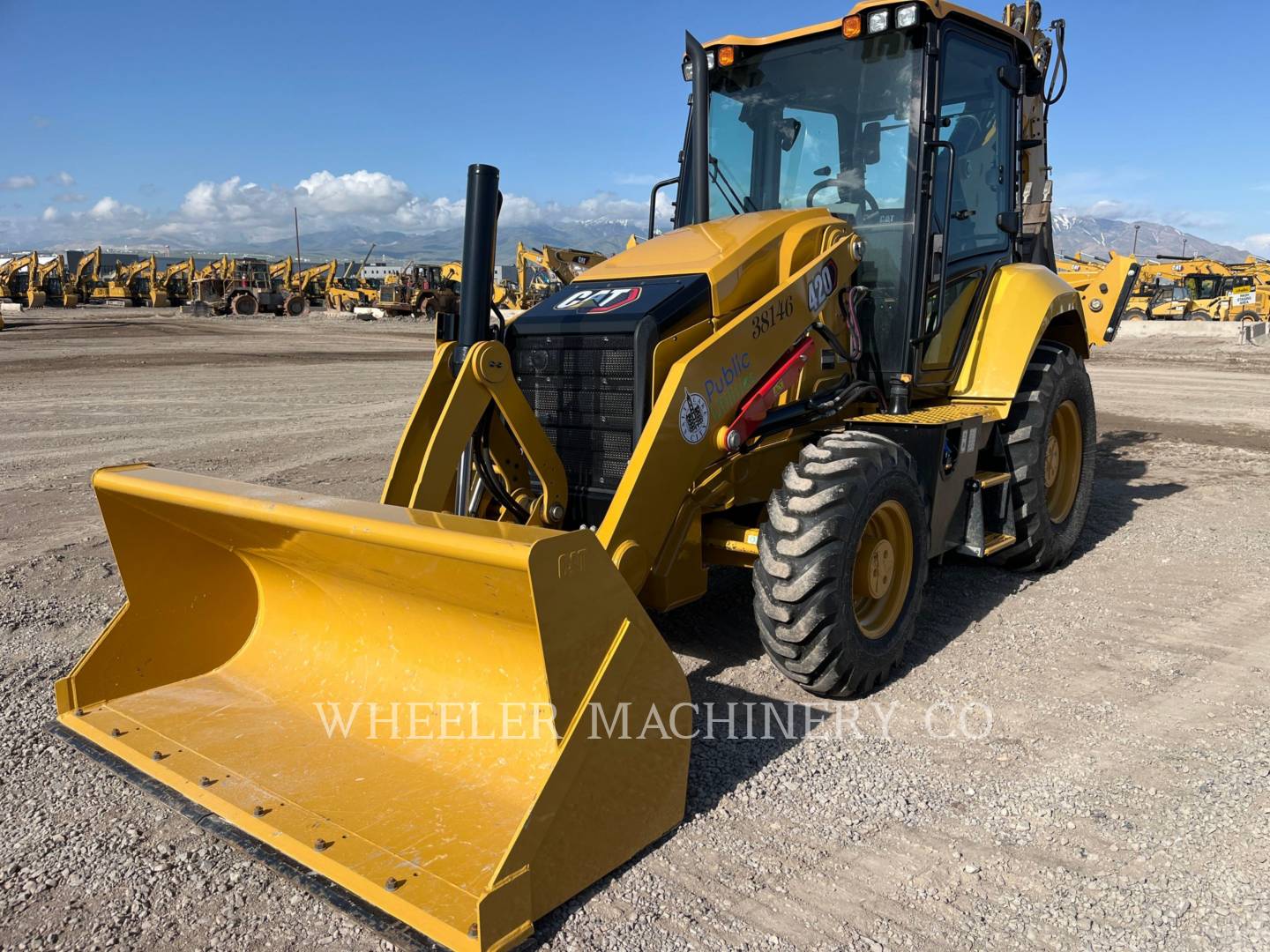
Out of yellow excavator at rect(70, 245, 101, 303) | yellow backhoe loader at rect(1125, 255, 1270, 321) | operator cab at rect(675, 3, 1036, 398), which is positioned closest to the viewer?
Result: operator cab at rect(675, 3, 1036, 398)

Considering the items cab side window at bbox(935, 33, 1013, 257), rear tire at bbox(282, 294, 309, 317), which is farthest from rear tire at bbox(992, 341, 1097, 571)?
rear tire at bbox(282, 294, 309, 317)

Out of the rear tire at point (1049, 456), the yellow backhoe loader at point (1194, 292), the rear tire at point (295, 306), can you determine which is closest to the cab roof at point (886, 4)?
the rear tire at point (1049, 456)

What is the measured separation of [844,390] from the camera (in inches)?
185

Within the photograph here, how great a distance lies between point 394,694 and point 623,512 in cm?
105

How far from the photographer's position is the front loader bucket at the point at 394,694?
263 centimetres

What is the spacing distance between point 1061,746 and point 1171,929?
3.60 feet

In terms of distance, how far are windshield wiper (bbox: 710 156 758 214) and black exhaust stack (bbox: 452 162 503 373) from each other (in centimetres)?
182

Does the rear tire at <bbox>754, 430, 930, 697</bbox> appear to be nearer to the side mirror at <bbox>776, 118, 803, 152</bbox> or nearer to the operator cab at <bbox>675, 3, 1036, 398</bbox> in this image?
the operator cab at <bbox>675, 3, 1036, 398</bbox>

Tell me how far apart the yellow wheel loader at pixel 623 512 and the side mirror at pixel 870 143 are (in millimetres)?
15

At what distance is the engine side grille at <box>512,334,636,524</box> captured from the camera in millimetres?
4098

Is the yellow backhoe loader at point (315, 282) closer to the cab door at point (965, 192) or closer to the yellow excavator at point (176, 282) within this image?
the yellow excavator at point (176, 282)

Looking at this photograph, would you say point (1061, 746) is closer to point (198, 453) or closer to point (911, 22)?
point (911, 22)

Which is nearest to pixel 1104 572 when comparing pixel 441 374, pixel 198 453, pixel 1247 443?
pixel 441 374

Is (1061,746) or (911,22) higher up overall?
(911,22)
